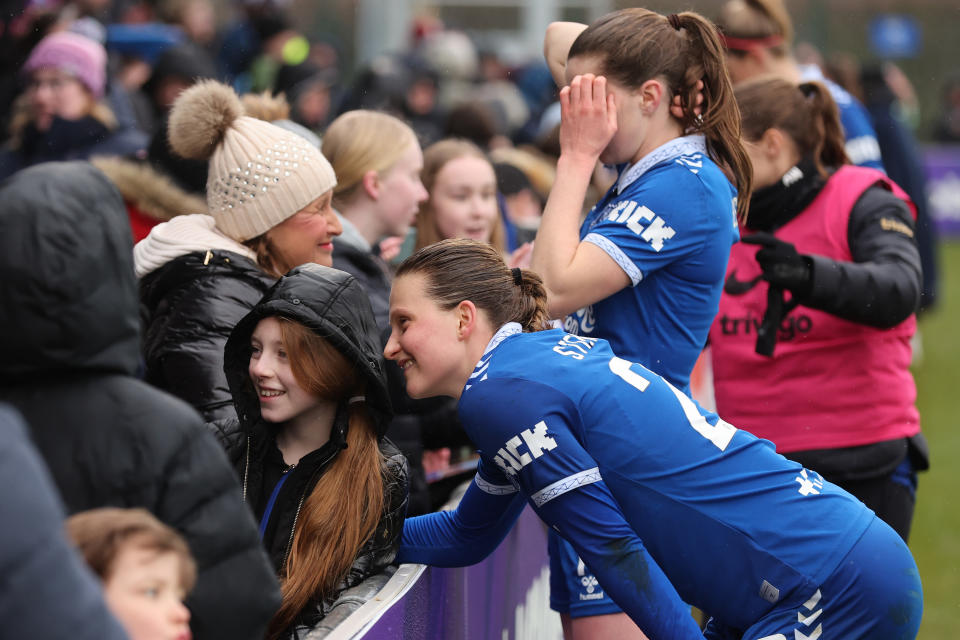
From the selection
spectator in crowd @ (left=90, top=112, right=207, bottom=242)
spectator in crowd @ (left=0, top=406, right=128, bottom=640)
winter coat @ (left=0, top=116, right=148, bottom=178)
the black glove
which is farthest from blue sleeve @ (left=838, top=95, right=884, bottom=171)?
spectator in crowd @ (left=0, top=406, right=128, bottom=640)

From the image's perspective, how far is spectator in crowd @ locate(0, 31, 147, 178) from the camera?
670cm

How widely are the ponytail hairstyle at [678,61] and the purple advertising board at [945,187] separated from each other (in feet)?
68.6

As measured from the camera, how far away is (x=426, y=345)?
9.35 ft

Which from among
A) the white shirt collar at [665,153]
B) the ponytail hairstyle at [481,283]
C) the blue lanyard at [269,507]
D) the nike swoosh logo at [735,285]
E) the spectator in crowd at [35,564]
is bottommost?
the blue lanyard at [269,507]

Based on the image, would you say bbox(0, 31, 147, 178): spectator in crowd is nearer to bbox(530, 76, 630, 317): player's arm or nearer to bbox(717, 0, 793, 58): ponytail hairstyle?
Result: bbox(717, 0, 793, 58): ponytail hairstyle

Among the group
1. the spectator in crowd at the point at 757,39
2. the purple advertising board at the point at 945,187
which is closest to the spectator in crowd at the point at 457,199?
the spectator in crowd at the point at 757,39

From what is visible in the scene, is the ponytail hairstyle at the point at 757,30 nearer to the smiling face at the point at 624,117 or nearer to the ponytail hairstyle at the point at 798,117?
the ponytail hairstyle at the point at 798,117

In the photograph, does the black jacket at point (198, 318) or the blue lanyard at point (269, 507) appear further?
the black jacket at point (198, 318)

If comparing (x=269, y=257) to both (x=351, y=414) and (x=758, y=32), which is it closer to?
(x=351, y=414)

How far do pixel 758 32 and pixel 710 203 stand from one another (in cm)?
262

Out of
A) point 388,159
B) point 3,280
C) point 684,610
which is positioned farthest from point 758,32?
point 3,280

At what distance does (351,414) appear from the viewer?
9.84 ft

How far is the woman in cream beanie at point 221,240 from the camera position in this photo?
3.27m

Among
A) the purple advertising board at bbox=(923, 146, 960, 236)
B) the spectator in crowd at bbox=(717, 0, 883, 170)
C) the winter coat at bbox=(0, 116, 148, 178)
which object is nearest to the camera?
the spectator in crowd at bbox=(717, 0, 883, 170)
